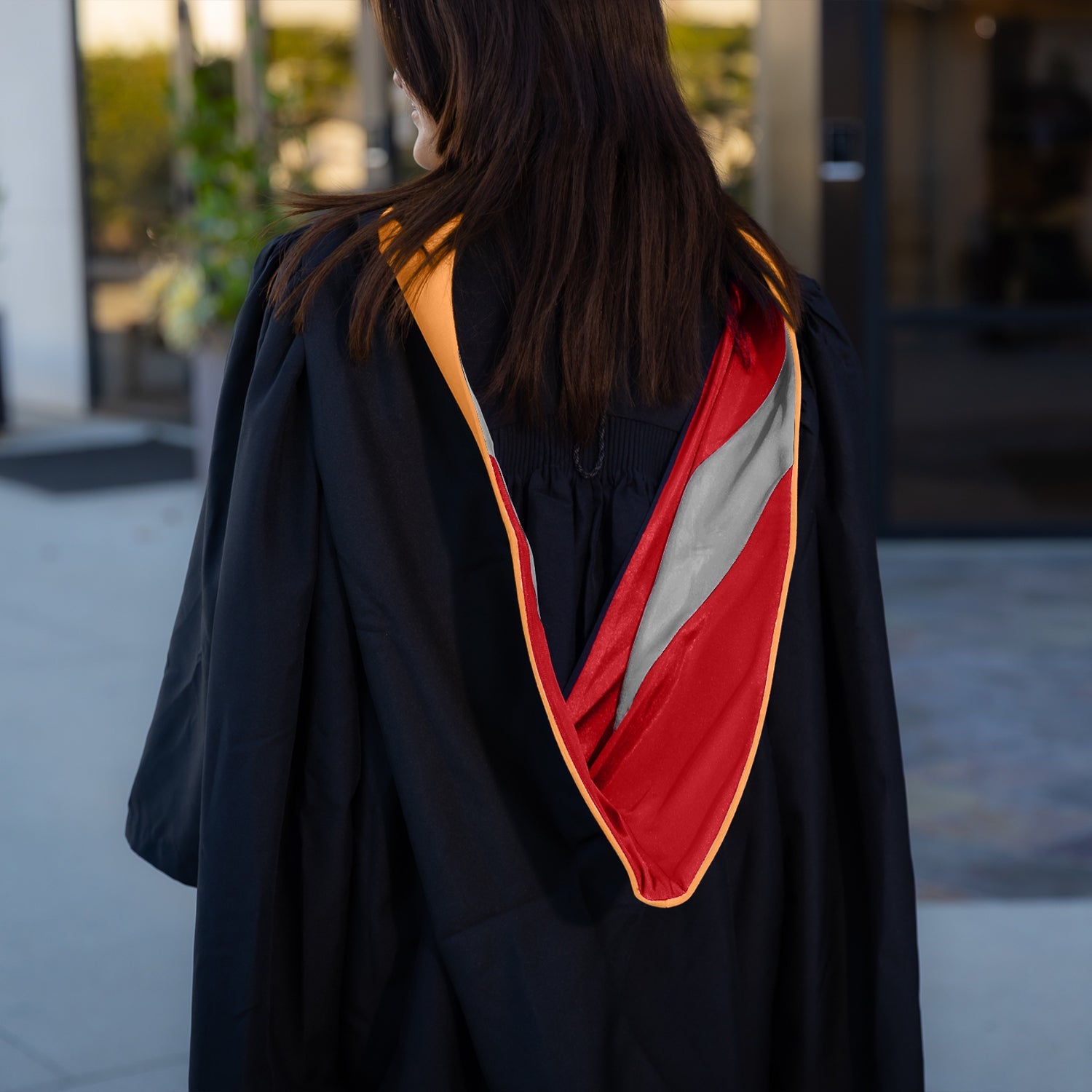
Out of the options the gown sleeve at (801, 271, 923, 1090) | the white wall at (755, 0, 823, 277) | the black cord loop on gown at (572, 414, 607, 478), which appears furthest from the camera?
the white wall at (755, 0, 823, 277)

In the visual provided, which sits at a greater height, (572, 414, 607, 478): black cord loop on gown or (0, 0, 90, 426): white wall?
(0, 0, 90, 426): white wall

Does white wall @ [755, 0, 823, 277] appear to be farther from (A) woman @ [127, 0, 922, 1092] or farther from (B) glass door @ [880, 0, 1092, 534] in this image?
(A) woman @ [127, 0, 922, 1092]

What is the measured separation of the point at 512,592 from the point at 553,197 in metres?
0.42

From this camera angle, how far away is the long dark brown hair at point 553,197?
1.62 m

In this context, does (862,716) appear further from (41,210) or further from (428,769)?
(41,210)

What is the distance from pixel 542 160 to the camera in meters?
1.63

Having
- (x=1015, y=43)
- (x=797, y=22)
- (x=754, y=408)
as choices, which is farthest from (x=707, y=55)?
(x=754, y=408)

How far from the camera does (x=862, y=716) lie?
1.88 metres

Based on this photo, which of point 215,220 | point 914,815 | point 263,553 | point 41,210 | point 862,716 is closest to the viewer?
point 263,553

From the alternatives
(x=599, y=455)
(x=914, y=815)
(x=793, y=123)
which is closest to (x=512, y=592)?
(x=599, y=455)

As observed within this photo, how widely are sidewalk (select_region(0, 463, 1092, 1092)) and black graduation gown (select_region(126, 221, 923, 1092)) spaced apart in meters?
0.92

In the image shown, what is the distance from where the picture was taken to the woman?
5.34 ft

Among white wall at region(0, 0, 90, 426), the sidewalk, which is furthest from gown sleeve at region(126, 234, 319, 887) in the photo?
white wall at region(0, 0, 90, 426)

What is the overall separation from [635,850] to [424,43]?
0.88 meters
